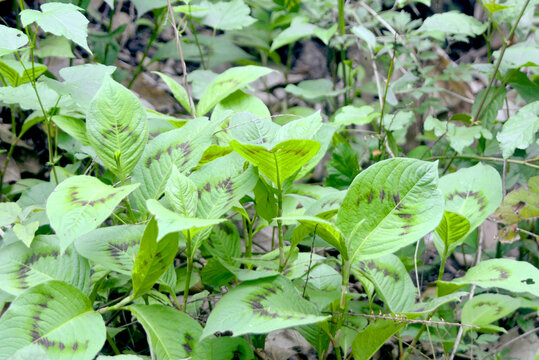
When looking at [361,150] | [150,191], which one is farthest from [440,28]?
[150,191]

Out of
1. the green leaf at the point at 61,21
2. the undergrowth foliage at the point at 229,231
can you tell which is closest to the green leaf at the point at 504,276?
the undergrowth foliage at the point at 229,231

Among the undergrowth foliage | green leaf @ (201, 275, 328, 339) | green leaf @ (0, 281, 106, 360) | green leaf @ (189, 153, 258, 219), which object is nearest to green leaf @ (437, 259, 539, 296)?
the undergrowth foliage

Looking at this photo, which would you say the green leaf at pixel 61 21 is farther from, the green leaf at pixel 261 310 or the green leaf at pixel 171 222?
the green leaf at pixel 261 310

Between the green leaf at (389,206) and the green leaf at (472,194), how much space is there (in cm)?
20

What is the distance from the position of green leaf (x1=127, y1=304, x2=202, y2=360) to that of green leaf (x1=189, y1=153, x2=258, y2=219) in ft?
0.64

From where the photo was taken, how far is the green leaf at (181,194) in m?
0.88

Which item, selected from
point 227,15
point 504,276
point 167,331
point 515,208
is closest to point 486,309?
point 504,276

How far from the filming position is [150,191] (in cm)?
105

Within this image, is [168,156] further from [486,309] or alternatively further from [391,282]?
[486,309]

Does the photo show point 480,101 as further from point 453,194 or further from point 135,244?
point 135,244

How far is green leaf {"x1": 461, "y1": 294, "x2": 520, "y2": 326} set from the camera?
1.16 meters

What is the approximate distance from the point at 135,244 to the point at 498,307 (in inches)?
33.4

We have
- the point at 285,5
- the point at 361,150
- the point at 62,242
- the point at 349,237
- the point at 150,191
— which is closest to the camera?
the point at 62,242

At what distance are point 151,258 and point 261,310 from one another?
0.71ft
